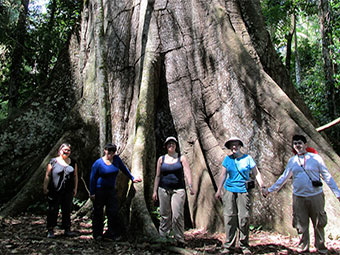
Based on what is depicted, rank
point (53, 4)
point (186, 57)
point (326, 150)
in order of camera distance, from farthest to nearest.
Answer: point (53, 4), point (186, 57), point (326, 150)

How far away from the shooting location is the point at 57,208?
5.25 m

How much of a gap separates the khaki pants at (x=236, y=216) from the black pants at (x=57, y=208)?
248 centimetres

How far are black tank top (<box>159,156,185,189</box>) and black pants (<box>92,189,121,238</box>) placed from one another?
32.0 inches

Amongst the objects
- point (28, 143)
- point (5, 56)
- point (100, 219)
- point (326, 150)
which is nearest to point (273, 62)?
point (326, 150)

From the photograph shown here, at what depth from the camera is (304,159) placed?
4711mm

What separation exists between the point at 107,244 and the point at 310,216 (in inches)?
113

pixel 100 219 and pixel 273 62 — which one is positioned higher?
pixel 273 62

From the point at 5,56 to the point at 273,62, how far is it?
31.0 feet

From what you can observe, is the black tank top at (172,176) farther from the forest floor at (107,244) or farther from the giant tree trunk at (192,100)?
the forest floor at (107,244)

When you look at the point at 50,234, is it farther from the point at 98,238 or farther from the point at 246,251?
the point at 246,251

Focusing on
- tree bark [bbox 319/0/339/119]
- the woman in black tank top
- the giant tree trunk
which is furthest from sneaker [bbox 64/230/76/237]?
tree bark [bbox 319/0/339/119]

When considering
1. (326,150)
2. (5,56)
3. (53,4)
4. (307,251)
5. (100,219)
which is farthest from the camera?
(53,4)

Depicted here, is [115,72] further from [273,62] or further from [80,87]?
[273,62]

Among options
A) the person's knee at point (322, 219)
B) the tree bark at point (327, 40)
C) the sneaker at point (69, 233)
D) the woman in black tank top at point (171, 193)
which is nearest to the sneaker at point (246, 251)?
the woman in black tank top at point (171, 193)
